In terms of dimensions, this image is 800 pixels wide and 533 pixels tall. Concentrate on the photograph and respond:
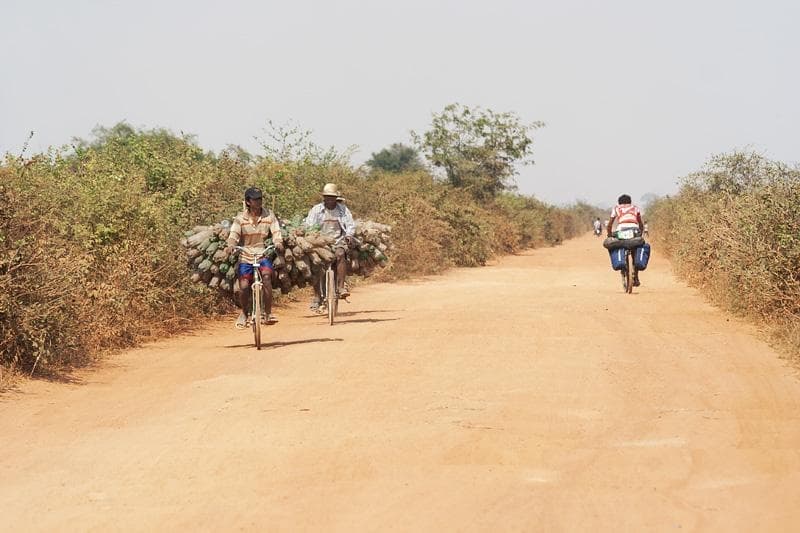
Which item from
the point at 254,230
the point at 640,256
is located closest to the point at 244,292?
the point at 254,230

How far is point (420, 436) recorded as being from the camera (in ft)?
25.9

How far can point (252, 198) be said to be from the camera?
13.7 meters

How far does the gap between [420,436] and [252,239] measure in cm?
643

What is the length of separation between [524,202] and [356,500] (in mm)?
63770

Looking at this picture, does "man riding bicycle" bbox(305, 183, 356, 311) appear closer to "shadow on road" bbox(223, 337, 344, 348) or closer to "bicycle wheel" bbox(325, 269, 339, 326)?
"bicycle wheel" bbox(325, 269, 339, 326)

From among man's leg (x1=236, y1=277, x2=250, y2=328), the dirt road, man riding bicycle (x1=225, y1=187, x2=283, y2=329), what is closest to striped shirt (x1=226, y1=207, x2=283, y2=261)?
man riding bicycle (x1=225, y1=187, x2=283, y2=329)

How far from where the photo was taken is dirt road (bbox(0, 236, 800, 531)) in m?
6.10

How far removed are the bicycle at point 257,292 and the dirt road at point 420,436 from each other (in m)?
0.28

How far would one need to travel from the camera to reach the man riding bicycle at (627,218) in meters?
22.1

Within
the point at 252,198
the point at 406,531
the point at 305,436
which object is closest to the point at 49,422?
the point at 305,436

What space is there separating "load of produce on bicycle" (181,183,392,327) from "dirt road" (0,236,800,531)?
0.92 meters

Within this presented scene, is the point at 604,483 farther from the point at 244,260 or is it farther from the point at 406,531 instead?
the point at 244,260

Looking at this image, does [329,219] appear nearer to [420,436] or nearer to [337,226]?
[337,226]

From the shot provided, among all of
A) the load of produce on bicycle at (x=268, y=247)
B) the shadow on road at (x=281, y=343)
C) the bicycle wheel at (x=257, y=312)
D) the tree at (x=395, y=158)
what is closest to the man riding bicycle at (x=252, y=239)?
the load of produce on bicycle at (x=268, y=247)
